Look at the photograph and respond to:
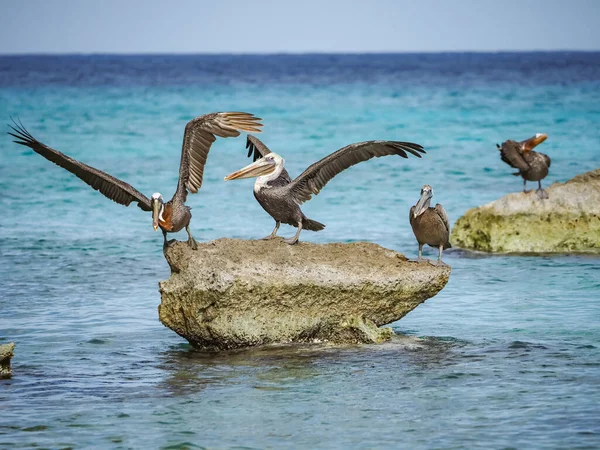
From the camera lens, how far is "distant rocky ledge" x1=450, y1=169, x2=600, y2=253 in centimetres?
1285

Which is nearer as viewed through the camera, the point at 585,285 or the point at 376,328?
the point at 376,328

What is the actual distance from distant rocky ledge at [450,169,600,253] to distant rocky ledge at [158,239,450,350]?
14.2 feet

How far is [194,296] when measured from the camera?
8.62 meters

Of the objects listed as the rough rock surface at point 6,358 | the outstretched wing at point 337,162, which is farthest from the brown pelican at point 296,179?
the rough rock surface at point 6,358

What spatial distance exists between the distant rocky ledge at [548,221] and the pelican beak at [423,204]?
12.7ft

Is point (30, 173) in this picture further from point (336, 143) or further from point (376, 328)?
point (376, 328)

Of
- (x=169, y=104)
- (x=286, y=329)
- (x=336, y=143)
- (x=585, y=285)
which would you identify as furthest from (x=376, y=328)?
(x=169, y=104)

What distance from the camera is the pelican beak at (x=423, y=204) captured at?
9328 millimetres

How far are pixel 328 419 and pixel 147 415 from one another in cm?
122

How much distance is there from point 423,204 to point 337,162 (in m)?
0.82

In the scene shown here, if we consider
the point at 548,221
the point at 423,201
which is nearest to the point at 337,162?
the point at 423,201

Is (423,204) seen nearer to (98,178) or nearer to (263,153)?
(263,153)

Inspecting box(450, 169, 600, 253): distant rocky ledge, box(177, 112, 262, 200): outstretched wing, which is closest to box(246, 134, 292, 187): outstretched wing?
box(177, 112, 262, 200): outstretched wing

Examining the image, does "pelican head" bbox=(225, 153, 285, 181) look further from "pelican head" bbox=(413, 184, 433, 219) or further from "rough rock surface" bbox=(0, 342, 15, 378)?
"rough rock surface" bbox=(0, 342, 15, 378)
